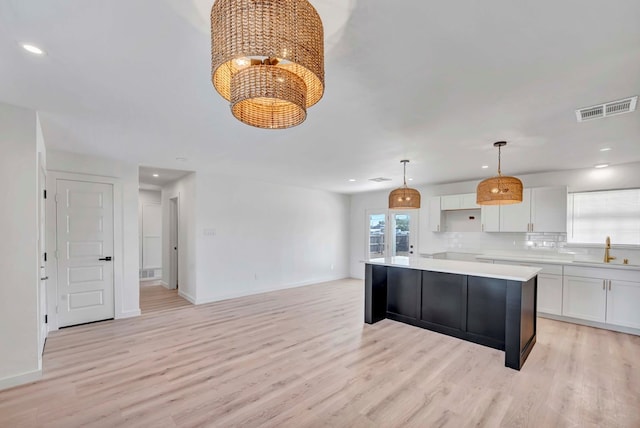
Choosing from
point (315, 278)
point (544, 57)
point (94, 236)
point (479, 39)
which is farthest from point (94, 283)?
point (544, 57)

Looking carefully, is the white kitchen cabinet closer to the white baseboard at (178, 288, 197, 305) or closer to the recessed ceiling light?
the white baseboard at (178, 288, 197, 305)

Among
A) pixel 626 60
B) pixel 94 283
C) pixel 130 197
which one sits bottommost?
pixel 94 283

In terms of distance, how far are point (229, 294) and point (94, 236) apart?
2476 millimetres

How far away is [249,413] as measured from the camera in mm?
2332

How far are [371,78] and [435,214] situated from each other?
16.3 feet

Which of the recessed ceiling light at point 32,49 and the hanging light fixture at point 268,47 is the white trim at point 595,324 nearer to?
the hanging light fixture at point 268,47

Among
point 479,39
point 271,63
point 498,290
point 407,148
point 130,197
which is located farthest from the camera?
point 130,197

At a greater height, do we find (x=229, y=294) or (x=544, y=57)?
(x=544, y=57)

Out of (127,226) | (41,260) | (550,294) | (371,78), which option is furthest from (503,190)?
(127,226)

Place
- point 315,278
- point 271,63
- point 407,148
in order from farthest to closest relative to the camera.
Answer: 1. point 315,278
2. point 407,148
3. point 271,63

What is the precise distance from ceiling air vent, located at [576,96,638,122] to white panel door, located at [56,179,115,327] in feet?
19.3

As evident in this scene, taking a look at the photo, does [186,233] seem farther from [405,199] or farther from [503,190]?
[503,190]

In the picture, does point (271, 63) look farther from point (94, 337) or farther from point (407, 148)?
point (94, 337)

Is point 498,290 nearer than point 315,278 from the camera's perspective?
Yes
